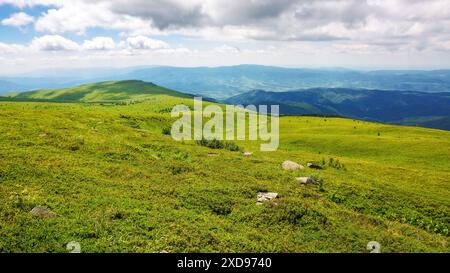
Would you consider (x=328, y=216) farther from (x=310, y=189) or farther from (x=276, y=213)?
(x=310, y=189)

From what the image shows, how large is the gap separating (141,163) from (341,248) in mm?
19594

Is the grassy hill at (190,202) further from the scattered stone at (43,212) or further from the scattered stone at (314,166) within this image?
the scattered stone at (314,166)

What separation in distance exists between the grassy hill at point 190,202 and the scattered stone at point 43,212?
1.16 ft

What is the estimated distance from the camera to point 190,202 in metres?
21.9

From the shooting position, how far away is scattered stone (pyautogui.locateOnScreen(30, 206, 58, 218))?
16.7m

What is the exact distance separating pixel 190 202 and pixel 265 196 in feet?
19.6

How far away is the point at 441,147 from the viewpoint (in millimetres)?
54844

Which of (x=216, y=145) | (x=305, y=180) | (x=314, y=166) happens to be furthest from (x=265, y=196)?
(x=216, y=145)

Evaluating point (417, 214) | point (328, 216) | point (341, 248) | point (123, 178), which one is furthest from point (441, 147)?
point (123, 178)

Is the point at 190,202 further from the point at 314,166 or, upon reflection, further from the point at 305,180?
the point at 314,166

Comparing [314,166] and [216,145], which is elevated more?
[216,145]

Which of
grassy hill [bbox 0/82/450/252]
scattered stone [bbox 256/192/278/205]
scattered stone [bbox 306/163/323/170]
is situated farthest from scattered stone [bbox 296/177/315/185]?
scattered stone [bbox 306/163/323/170]

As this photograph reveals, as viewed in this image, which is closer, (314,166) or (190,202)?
(190,202)

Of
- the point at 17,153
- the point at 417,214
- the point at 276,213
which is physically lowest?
the point at 417,214
